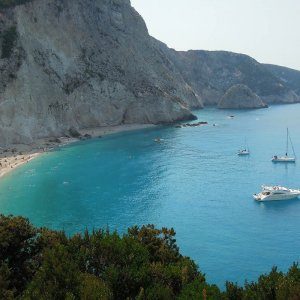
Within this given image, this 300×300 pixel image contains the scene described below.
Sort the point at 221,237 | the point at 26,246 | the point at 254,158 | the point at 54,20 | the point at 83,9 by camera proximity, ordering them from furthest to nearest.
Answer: the point at 83,9 < the point at 54,20 < the point at 254,158 < the point at 221,237 < the point at 26,246

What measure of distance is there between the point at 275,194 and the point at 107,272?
46621 millimetres

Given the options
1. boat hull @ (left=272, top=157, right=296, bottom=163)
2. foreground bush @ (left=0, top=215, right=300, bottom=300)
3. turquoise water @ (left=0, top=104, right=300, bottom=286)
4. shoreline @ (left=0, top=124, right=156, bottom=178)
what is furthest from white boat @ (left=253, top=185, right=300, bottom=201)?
shoreline @ (left=0, top=124, right=156, bottom=178)

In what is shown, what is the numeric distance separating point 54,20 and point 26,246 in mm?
106668

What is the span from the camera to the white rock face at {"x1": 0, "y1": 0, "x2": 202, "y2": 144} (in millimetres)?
105812

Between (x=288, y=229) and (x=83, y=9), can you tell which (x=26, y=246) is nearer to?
(x=288, y=229)

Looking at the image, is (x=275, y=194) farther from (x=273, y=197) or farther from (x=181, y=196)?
(x=181, y=196)

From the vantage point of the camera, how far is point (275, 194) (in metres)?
64.6

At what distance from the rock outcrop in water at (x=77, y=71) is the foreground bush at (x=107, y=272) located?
73.6 meters

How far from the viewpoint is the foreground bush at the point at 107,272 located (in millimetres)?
20531

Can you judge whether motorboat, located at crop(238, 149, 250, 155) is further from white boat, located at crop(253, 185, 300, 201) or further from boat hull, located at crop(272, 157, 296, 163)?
white boat, located at crop(253, 185, 300, 201)

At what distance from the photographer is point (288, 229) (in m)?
52.7

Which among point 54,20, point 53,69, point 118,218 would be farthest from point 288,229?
point 54,20

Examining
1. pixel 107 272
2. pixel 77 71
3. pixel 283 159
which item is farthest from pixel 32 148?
pixel 107 272

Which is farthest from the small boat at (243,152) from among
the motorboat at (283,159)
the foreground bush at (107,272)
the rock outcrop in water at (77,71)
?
the foreground bush at (107,272)
